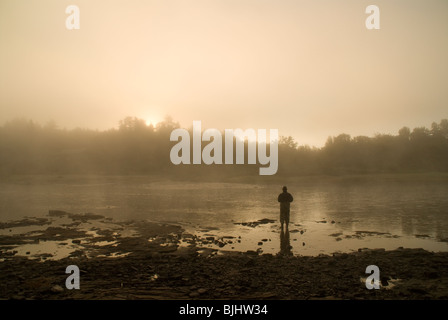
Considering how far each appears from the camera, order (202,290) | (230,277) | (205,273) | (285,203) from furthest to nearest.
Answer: (285,203) < (205,273) < (230,277) < (202,290)

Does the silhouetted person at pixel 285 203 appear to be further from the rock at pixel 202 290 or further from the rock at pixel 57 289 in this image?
the rock at pixel 57 289

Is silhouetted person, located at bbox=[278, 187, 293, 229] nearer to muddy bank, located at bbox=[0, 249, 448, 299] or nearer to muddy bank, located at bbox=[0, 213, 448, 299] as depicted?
muddy bank, located at bbox=[0, 213, 448, 299]

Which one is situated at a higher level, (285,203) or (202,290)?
(285,203)

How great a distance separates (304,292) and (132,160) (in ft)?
310

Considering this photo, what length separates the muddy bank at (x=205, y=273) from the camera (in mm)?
8148

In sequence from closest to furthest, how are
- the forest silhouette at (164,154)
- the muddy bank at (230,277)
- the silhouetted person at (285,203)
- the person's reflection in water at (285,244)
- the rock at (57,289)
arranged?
the muddy bank at (230,277) → the rock at (57,289) → the person's reflection in water at (285,244) → the silhouetted person at (285,203) → the forest silhouette at (164,154)

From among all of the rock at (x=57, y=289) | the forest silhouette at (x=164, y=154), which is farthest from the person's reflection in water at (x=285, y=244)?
the forest silhouette at (x=164, y=154)

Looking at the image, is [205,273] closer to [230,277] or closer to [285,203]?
[230,277]

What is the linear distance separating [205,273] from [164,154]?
92.2 m

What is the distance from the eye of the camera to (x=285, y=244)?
13906 millimetres

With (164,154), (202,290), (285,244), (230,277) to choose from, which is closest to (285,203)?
(285,244)

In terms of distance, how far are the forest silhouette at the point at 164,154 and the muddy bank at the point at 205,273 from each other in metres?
61.8
